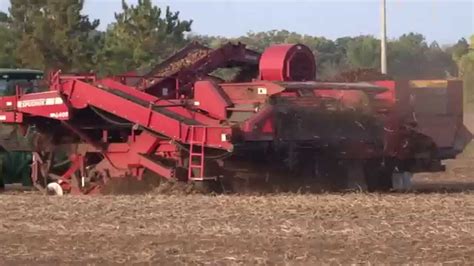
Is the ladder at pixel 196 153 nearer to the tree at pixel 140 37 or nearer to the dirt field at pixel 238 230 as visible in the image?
the dirt field at pixel 238 230

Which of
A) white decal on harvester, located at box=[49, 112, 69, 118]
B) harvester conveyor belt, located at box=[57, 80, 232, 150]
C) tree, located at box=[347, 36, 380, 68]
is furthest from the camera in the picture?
tree, located at box=[347, 36, 380, 68]

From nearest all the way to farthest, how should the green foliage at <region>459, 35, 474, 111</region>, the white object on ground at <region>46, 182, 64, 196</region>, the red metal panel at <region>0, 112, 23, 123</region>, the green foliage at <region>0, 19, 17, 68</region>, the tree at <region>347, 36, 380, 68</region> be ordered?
the white object on ground at <region>46, 182, 64, 196</region>, the red metal panel at <region>0, 112, 23, 123</region>, the green foliage at <region>0, 19, 17, 68</region>, the green foliage at <region>459, 35, 474, 111</region>, the tree at <region>347, 36, 380, 68</region>

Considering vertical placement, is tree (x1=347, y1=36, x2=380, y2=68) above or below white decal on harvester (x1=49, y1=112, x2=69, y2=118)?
above

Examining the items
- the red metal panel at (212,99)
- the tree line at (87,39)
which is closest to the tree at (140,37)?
the tree line at (87,39)

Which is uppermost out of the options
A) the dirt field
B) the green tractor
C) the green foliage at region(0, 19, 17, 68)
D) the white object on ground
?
the green foliage at region(0, 19, 17, 68)

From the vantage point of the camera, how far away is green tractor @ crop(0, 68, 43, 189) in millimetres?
18156

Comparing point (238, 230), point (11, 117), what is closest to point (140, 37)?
point (11, 117)

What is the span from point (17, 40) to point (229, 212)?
28.8 meters

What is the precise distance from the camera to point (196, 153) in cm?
1505

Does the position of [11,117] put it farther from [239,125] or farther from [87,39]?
[87,39]

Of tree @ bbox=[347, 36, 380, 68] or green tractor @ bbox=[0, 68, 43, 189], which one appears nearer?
green tractor @ bbox=[0, 68, 43, 189]

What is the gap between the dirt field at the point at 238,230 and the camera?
933cm

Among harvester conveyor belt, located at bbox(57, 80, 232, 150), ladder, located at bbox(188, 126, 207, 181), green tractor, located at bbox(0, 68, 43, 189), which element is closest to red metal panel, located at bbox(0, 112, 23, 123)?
green tractor, located at bbox(0, 68, 43, 189)

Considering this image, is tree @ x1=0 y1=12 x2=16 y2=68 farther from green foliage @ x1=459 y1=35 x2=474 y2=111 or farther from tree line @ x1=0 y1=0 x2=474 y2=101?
green foliage @ x1=459 y1=35 x2=474 y2=111
